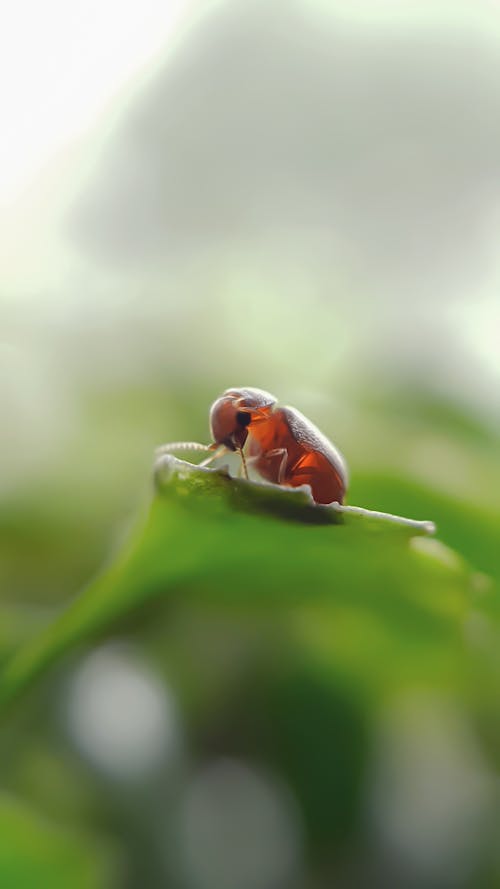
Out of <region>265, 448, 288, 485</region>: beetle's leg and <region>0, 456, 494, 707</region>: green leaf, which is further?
<region>265, 448, 288, 485</region>: beetle's leg

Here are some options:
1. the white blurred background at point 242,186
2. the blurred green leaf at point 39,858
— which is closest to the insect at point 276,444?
the blurred green leaf at point 39,858

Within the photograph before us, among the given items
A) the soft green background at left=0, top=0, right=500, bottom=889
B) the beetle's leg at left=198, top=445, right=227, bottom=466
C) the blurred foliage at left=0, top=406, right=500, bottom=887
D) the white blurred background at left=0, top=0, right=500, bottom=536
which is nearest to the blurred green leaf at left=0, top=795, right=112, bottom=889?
the soft green background at left=0, top=0, right=500, bottom=889

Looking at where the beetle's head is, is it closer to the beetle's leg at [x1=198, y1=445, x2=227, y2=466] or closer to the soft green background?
the beetle's leg at [x1=198, y1=445, x2=227, y2=466]

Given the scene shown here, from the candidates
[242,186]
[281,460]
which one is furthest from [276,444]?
[242,186]

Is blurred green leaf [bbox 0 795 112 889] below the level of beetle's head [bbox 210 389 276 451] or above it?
below

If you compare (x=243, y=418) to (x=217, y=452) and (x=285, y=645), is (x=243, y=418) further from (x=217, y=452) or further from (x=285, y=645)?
(x=285, y=645)

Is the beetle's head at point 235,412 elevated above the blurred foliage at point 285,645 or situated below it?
above

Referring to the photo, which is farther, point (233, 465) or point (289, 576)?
point (233, 465)

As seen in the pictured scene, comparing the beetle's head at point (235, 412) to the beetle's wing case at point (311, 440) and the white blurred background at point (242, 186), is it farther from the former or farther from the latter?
the white blurred background at point (242, 186)
